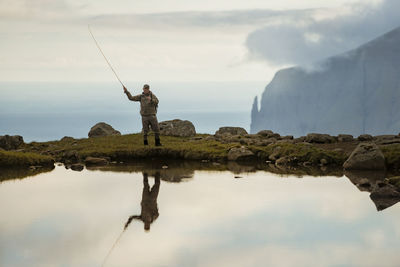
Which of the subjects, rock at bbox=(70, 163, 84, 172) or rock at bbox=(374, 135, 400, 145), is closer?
rock at bbox=(70, 163, 84, 172)

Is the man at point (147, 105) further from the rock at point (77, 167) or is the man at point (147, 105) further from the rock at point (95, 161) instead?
the rock at point (77, 167)

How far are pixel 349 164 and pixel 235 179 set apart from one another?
5.30 meters

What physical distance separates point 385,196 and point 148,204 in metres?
7.32

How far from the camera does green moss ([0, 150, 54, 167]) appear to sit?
29.4m

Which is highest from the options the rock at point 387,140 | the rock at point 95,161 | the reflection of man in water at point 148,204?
the rock at point 387,140

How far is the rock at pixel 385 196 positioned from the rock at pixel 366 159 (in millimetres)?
5560

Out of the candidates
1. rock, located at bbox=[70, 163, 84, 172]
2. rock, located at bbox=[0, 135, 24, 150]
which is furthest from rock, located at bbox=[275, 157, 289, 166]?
rock, located at bbox=[0, 135, 24, 150]

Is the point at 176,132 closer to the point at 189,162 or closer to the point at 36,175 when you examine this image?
the point at 189,162

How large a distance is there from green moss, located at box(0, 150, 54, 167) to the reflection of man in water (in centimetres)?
707

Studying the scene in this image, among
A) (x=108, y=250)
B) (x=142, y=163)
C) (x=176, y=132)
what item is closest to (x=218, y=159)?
(x=142, y=163)

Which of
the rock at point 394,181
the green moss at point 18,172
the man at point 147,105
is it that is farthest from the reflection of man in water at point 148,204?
the rock at point 394,181

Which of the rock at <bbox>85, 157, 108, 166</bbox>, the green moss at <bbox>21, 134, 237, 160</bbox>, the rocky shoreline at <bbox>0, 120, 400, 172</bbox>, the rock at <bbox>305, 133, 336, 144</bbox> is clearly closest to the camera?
the rocky shoreline at <bbox>0, 120, 400, 172</bbox>

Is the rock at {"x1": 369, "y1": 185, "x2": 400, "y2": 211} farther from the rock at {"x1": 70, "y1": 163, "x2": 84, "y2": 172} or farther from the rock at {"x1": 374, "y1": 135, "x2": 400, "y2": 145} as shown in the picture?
the rock at {"x1": 70, "y1": 163, "x2": 84, "y2": 172}

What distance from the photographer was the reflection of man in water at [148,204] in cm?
1681
